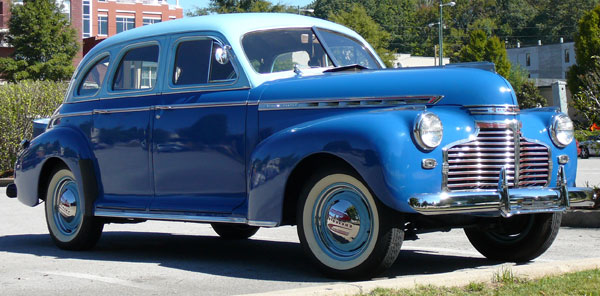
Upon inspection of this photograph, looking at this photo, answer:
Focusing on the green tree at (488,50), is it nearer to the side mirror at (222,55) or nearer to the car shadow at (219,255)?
the car shadow at (219,255)

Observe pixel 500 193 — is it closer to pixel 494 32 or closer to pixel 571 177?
pixel 571 177

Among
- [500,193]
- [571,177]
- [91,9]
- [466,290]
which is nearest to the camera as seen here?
[466,290]

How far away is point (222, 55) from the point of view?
24.0ft

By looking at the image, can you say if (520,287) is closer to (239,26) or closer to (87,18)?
(239,26)

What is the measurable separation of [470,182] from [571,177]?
128cm

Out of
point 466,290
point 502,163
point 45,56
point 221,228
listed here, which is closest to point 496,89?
point 502,163

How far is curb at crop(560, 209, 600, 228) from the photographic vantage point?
32.8 ft

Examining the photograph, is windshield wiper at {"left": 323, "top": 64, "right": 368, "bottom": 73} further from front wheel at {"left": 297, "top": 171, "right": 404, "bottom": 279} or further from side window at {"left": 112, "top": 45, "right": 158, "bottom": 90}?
side window at {"left": 112, "top": 45, "right": 158, "bottom": 90}

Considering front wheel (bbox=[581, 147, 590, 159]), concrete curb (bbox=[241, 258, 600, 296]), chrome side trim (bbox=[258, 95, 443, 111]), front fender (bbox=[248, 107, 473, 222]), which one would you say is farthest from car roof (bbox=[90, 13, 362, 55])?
front wheel (bbox=[581, 147, 590, 159])

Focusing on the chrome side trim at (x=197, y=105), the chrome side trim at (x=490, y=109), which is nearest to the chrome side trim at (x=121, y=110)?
the chrome side trim at (x=197, y=105)

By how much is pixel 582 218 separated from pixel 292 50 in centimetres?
456

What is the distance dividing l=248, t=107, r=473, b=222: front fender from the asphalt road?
0.70m

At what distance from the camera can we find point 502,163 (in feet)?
20.0

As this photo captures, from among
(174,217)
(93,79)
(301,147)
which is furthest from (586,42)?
(301,147)
